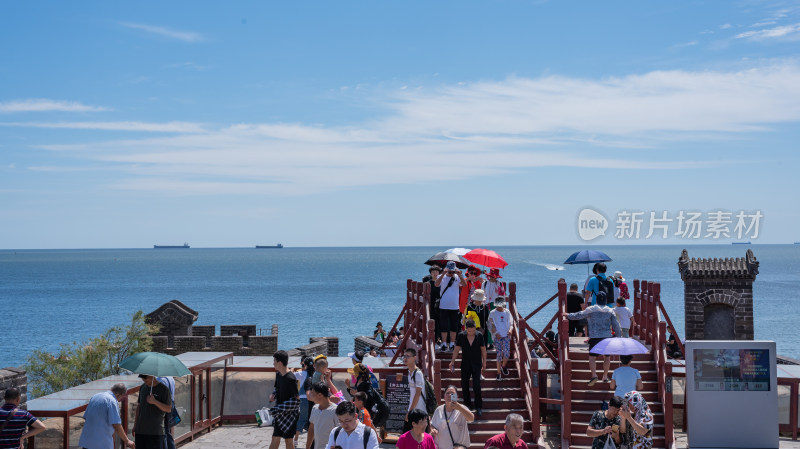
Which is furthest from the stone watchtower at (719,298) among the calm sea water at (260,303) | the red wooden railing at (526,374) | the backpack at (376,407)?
the calm sea water at (260,303)

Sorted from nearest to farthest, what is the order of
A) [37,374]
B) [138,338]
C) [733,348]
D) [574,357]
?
[733,348] → [574,357] → [37,374] → [138,338]

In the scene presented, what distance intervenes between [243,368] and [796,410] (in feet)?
34.4

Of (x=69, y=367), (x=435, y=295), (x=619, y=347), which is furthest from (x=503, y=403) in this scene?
(x=69, y=367)

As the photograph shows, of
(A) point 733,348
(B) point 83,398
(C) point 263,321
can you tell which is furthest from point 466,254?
(C) point 263,321

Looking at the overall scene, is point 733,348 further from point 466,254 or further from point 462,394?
point 466,254

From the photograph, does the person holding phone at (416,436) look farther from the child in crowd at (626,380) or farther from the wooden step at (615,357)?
the wooden step at (615,357)

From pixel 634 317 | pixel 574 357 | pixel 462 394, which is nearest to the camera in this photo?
pixel 462 394

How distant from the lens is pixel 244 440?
48.2 feet

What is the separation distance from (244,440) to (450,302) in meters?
4.64

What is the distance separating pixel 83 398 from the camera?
465 inches

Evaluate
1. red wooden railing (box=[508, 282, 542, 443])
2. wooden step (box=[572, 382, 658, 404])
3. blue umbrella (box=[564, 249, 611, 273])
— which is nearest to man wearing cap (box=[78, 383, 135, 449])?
red wooden railing (box=[508, 282, 542, 443])

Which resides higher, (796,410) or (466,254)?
(466,254)

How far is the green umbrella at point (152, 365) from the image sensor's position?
10141 mm

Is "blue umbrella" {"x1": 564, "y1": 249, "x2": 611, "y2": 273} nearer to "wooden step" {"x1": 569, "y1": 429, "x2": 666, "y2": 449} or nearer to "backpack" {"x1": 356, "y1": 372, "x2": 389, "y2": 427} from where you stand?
"wooden step" {"x1": 569, "y1": 429, "x2": 666, "y2": 449}
